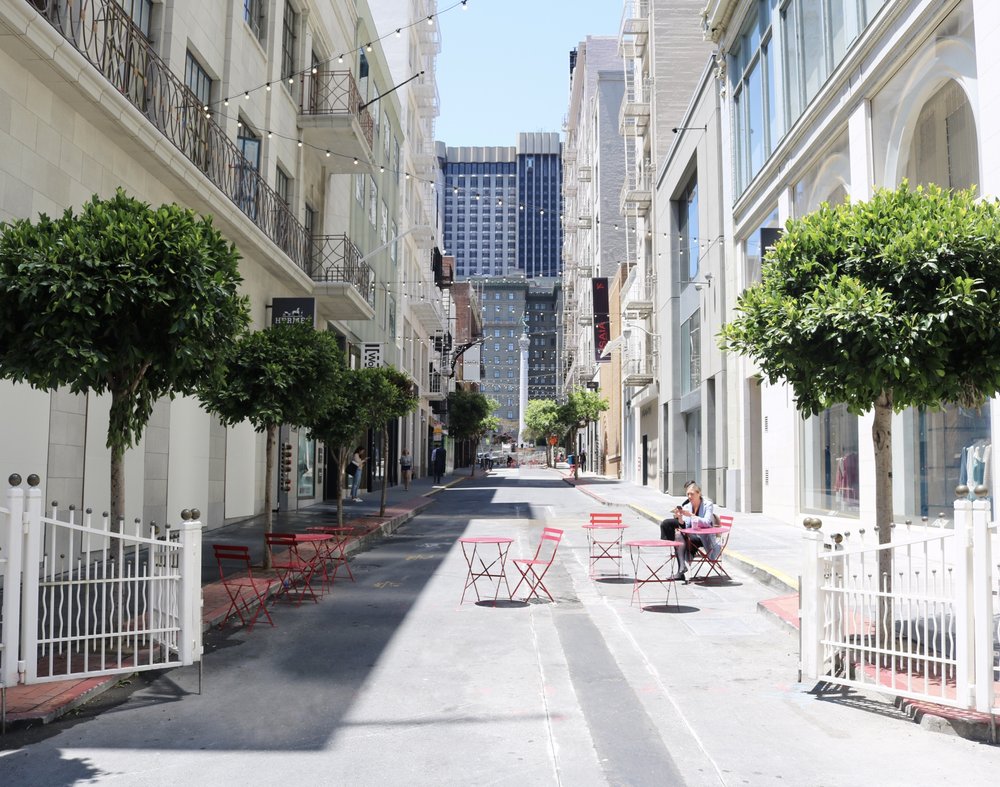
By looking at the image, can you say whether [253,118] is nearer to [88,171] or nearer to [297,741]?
[88,171]

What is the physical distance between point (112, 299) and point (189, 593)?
94.7 inches

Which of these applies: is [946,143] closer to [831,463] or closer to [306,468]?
[831,463]

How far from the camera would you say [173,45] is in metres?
15.5

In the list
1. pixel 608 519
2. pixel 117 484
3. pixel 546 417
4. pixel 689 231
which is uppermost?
pixel 689 231

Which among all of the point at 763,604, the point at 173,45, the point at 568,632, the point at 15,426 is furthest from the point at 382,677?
the point at 173,45

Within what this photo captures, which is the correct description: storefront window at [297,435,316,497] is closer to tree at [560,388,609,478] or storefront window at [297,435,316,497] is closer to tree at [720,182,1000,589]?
tree at [720,182,1000,589]

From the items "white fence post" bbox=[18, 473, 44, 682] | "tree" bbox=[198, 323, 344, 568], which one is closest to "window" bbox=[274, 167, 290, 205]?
"tree" bbox=[198, 323, 344, 568]

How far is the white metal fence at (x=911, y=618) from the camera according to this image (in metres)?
5.43

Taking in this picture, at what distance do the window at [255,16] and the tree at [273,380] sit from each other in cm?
1049

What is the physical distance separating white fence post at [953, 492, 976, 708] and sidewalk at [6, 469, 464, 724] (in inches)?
230

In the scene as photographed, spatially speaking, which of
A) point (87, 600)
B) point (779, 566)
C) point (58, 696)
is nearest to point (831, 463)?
point (779, 566)

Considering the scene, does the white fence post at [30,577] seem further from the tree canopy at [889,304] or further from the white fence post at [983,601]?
the white fence post at [983,601]

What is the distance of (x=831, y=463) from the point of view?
17.6m

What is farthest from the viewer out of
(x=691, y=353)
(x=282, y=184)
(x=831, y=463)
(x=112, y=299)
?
(x=691, y=353)
